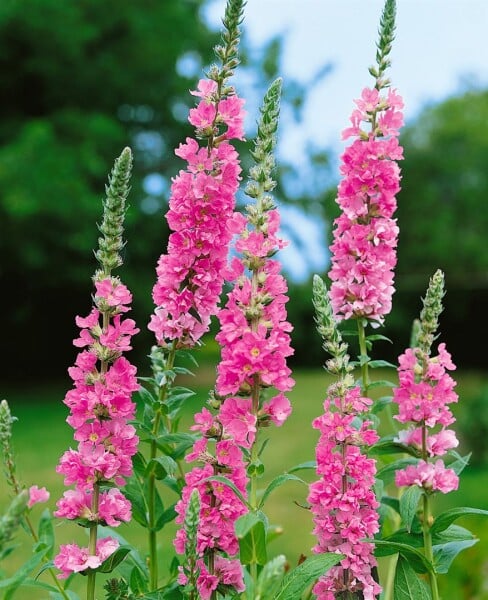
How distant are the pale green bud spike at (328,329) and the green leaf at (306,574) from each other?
46cm

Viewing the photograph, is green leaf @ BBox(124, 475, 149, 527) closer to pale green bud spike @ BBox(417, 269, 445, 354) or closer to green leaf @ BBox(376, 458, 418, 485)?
green leaf @ BBox(376, 458, 418, 485)

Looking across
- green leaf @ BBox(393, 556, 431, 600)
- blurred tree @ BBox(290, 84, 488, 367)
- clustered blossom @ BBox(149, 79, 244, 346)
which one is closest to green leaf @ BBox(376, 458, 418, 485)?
green leaf @ BBox(393, 556, 431, 600)

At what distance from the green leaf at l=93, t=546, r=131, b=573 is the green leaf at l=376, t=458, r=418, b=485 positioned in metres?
0.83

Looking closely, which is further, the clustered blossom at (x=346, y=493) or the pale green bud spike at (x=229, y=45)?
the pale green bud spike at (x=229, y=45)

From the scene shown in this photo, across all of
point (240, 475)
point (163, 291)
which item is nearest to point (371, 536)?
point (240, 475)

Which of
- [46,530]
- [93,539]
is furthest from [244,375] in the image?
[46,530]

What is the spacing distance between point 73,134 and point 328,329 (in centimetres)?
1600

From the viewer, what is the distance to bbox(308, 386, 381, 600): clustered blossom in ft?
6.77

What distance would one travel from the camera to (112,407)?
2.08 meters

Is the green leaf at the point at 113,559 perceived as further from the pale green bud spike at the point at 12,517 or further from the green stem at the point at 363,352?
the green stem at the point at 363,352

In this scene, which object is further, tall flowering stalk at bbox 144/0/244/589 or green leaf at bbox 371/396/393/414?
green leaf at bbox 371/396/393/414

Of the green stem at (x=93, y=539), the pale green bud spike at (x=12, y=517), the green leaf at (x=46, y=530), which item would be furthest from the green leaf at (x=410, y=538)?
the pale green bud spike at (x=12, y=517)

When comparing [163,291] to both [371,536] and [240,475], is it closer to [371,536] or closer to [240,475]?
[240,475]

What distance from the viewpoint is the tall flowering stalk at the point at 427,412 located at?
7.87ft
